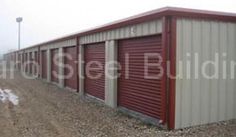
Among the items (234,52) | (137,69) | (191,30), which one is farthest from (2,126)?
(234,52)

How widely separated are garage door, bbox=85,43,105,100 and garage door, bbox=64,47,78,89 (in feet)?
5.41

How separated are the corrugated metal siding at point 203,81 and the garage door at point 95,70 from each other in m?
4.86

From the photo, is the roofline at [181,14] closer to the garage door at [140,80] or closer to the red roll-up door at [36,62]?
the garage door at [140,80]

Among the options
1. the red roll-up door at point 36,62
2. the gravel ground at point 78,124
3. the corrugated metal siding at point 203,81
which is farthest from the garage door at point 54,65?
the corrugated metal siding at point 203,81

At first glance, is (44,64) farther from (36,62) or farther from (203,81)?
(203,81)

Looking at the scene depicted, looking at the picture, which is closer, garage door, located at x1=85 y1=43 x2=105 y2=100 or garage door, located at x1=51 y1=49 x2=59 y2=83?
garage door, located at x1=85 y1=43 x2=105 y2=100

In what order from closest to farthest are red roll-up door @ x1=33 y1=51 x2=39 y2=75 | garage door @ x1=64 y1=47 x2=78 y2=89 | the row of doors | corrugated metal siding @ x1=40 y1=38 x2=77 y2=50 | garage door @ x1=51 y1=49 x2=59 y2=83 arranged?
the row of doors
garage door @ x1=64 y1=47 x2=78 y2=89
corrugated metal siding @ x1=40 y1=38 x2=77 y2=50
garage door @ x1=51 y1=49 x2=59 y2=83
red roll-up door @ x1=33 y1=51 x2=39 y2=75

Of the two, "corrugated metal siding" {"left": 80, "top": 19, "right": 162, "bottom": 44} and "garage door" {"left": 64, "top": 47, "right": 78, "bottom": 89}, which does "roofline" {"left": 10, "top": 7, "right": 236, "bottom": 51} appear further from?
"garage door" {"left": 64, "top": 47, "right": 78, "bottom": 89}

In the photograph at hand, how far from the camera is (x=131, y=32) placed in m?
9.73

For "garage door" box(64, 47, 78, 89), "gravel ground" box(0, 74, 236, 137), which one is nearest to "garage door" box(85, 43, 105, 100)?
"gravel ground" box(0, 74, 236, 137)

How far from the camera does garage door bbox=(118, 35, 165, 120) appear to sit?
340 inches

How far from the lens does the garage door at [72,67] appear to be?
54.2ft

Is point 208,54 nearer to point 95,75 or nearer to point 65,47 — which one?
point 95,75

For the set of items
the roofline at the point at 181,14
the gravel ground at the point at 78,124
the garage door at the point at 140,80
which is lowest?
the gravel ground at the point at 78,124
